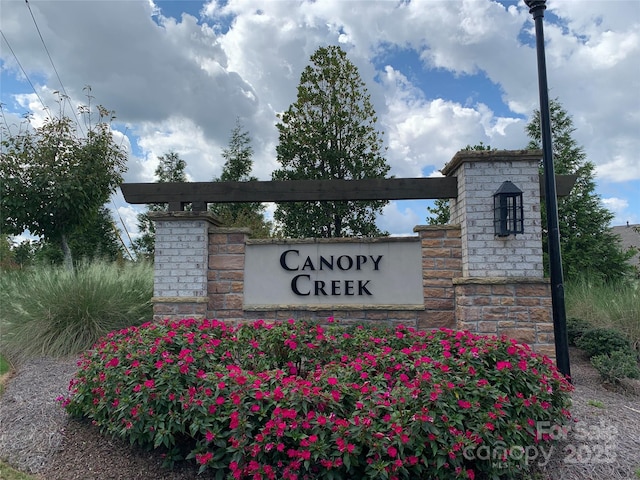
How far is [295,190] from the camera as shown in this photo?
17.1 ft

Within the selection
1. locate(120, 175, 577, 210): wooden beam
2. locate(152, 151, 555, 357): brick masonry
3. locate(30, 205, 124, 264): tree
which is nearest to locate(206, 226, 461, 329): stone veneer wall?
locate(152, 151, 555, 357): brick masonry

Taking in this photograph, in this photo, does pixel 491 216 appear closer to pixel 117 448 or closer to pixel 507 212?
pixel 507 212

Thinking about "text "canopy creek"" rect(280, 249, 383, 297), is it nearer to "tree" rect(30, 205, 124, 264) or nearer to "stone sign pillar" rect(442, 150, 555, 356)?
"stone sign pillar" rect(442, 150, 555, 356)

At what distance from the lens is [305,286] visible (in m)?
5.15

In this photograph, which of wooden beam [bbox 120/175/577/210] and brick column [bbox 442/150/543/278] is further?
wooden beam [bbox 120/175/577/210]

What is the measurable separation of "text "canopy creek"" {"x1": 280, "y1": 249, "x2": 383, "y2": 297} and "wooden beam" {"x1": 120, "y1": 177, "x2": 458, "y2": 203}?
2.28 feet

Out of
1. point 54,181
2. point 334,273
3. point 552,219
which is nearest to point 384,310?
point 334,273

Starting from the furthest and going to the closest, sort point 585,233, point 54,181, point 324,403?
1. point 585,233
2. point 54,181
3. point 324,403

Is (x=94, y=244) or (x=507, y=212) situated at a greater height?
(x=94, y=244)

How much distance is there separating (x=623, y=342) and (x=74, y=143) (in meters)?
9.23

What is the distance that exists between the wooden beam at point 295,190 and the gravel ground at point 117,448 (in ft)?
7.92

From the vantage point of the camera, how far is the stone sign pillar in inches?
186

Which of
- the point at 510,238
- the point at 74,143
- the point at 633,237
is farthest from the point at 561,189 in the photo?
the point at 633,237

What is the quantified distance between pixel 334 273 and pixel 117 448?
2.80m
